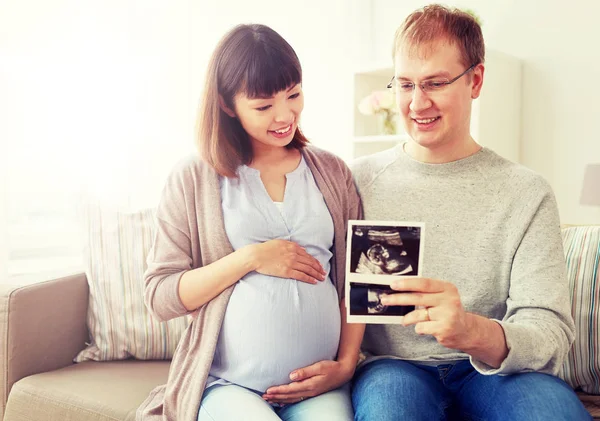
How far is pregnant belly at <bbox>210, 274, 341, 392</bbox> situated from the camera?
1221 millimetres

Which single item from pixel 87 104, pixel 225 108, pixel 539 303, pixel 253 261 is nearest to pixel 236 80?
pixel 225 108

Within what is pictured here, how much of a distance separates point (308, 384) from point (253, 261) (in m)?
0.29

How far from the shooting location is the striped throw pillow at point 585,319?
147 cm

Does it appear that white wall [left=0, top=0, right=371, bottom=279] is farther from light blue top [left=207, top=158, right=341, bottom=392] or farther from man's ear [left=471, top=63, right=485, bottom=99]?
man's ear [left=471, top=63, right=485, bottom=99]

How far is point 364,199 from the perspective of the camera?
145cm

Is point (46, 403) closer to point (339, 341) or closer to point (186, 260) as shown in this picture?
point (186, 260)

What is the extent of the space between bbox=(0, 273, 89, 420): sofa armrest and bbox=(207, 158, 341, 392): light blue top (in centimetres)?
69

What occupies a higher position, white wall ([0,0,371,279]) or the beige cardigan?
white wall ([0,0,371,279])

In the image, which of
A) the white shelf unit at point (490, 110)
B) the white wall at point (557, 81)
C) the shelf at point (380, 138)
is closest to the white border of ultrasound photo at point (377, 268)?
the white shelf unit at point (490, 110)

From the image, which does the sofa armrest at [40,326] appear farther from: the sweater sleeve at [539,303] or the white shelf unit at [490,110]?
the white shelf unit at [490,110]

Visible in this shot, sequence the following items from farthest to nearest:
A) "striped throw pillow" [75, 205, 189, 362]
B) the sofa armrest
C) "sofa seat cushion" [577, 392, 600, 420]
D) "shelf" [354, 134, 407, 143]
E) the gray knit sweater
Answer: "shelf" [354, 134, 407, 143]
"striped throw pillow" [75, 205, 189, 362]
the sofa armrest
"sofa seat cushion" [577, 392, 600, 420]
the gray knit sweater

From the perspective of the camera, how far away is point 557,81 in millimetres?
2795

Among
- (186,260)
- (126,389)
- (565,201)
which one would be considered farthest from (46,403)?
(565,201)

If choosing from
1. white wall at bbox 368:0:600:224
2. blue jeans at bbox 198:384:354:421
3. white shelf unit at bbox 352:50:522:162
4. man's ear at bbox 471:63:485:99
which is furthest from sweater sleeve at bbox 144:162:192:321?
white wall at bbox 368:0:600:224
